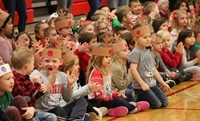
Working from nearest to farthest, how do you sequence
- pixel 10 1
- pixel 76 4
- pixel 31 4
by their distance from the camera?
pixel 10 1, pixel 31 4, pixel 76 4

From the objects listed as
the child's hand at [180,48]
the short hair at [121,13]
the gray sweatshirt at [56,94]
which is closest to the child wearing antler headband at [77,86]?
the gray sweatshirt at [56,94]

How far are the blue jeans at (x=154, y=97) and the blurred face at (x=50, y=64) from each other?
4.38 feet

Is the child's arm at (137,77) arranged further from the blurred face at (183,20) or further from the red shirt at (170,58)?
the blurred face at (183,20)

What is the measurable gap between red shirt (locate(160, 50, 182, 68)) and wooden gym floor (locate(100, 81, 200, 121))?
0.42 meters

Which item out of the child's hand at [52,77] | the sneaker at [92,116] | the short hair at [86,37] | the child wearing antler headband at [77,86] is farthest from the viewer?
the short hair at [86,37]

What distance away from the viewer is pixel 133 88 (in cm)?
661

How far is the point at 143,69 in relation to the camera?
21.4ft

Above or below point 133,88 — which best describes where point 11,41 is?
above

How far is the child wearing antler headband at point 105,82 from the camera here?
609 cm

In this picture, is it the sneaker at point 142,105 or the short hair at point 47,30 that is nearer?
the sneaker at point 142,105

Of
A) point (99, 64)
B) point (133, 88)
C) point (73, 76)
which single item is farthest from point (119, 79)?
point (73, 76)

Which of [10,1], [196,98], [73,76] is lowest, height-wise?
[196,98]

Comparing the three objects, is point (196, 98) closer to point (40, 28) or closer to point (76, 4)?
point (40, 28)

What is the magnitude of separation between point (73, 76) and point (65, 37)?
1771 mm
